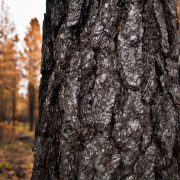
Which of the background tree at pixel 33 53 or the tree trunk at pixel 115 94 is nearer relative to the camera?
the tree trunk at pixel 115 94

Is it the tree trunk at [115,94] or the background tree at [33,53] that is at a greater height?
the background tree at [33,53]

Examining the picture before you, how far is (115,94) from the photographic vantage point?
4.91 ft

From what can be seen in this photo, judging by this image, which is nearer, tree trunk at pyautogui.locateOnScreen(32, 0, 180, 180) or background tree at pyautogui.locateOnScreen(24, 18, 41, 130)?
tree trunk at pyautogui.locateOnScreen(32, 0, 180, 180)

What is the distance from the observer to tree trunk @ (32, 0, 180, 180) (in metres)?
1.48

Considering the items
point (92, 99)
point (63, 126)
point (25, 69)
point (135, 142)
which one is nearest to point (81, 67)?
point (92, 99)

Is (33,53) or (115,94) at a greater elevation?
(33,53)

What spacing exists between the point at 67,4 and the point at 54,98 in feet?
1.81

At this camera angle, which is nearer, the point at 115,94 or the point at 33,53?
the point at 115,94

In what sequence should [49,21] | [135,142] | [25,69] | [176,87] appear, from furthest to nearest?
1. [25,69]
2. [49,21]
3. [176,87]
4. [135,142]

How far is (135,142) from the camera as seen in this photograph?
1.48m

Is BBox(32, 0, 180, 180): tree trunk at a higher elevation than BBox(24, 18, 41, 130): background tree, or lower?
lower

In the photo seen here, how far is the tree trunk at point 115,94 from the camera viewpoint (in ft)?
4.87

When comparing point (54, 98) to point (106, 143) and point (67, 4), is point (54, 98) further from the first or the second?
point (67, 4)

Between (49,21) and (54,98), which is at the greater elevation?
(49,21)
